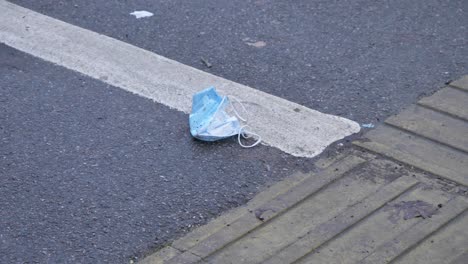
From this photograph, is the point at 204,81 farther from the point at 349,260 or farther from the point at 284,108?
the point at 349,260

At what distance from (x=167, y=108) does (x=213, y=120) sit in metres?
0.43

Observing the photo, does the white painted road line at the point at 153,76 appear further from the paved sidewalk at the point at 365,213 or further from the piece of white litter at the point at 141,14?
the piece of white litter at the point at 141,14

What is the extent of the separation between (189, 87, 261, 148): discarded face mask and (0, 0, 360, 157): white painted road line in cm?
11

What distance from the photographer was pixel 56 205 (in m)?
4.04

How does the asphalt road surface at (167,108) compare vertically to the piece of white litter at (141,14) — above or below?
above

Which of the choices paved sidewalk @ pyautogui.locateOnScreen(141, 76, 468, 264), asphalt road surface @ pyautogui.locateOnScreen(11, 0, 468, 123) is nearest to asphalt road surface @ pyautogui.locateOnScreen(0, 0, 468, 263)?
asphalt road surface @ pyautogui.locateOnScreen(11, 0, 468, 123)

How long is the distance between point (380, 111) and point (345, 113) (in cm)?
20

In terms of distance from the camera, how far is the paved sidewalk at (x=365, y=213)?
367 cm

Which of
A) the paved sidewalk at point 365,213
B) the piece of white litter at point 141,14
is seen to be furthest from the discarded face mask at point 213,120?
the piece of white litter at point 141,14

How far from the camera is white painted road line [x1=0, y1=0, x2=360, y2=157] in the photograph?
4.62 m

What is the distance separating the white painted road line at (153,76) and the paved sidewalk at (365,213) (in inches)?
11.6

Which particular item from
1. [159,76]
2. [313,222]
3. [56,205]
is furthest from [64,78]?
[313,222]

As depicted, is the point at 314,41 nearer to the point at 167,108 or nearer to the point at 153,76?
the point at 153,76

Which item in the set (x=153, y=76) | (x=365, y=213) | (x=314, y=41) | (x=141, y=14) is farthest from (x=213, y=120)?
(x=141, y=14)
